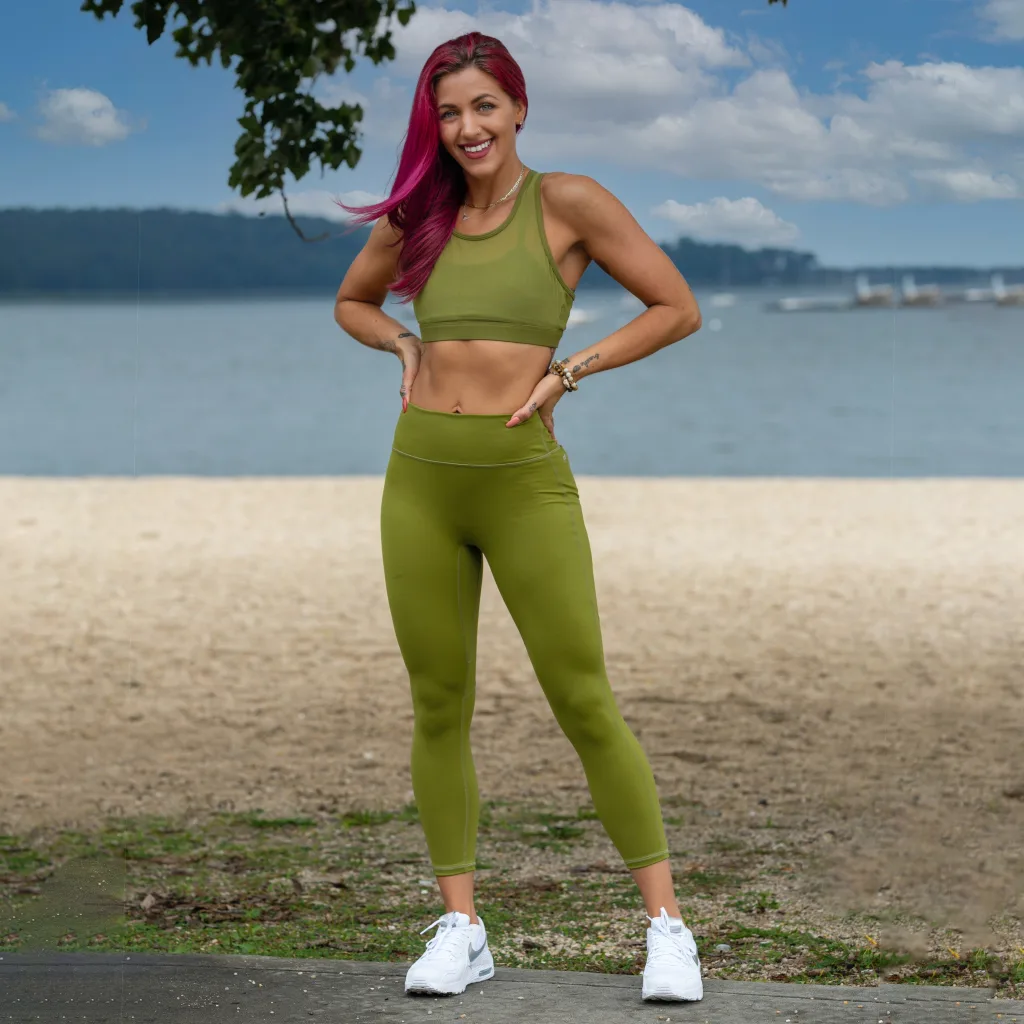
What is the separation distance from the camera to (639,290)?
2902 mm

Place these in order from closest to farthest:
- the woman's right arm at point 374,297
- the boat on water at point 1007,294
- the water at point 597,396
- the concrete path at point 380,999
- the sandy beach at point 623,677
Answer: the concrete path at point 380,999, the woman's right arm at point 374,297, the sandy beach at point 623,677, the water at point 597,396, the boat on water at point 1007,294

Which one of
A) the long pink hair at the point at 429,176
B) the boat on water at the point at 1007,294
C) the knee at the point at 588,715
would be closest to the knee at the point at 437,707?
the knee at the point at 588,715

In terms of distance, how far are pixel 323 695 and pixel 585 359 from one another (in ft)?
14.6

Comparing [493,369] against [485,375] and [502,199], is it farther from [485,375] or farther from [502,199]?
[502,199]

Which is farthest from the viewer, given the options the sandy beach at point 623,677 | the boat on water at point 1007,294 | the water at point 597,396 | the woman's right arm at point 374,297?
the boat on water at point 1007,294

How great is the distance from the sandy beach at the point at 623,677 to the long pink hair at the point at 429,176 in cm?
229

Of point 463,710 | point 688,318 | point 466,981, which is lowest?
point 466,981

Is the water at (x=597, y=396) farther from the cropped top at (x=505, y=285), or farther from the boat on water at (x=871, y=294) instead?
the cropped top at (x=505, y=285)

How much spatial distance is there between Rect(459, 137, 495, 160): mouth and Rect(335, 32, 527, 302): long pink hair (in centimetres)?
8

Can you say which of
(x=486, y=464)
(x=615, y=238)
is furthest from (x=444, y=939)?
(x=615, y=238)

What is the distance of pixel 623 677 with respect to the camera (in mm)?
7309

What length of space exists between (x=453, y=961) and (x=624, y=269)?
4.39ft

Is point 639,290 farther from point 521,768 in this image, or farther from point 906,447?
point 906,447

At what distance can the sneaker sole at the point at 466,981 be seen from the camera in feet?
9.45
